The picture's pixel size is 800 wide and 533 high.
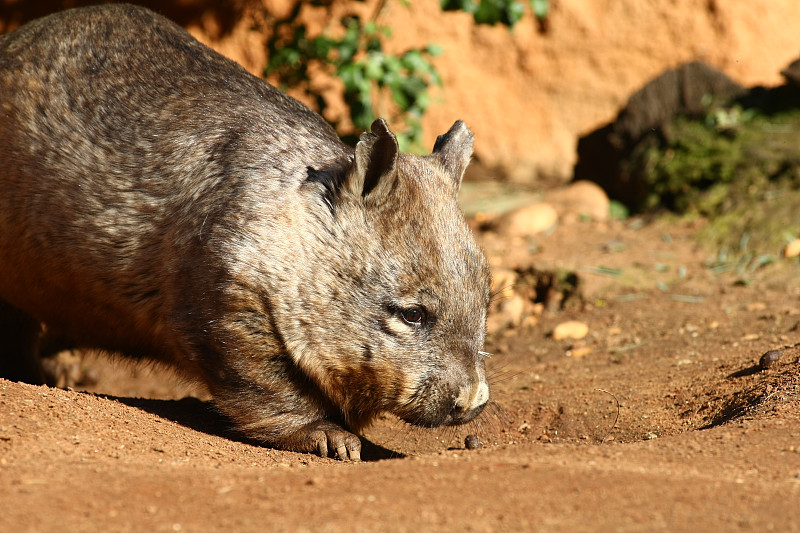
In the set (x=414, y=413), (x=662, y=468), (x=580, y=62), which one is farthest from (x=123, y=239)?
(x=580, y=62)

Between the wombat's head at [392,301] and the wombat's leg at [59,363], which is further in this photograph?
the wombat's leg at [59,363]

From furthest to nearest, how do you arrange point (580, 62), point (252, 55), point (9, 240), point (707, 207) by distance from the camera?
point (580, 62)
point (252, 55)
point (707, 207)
point (9, 240)

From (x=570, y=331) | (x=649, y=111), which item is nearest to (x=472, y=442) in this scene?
(x=570, y=331)

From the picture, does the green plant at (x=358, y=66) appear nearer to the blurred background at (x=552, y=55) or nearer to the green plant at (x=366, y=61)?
the green plant at (x=366, y=61)

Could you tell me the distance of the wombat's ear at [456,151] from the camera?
4.35 metres

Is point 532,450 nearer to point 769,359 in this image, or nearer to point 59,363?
point 769,359

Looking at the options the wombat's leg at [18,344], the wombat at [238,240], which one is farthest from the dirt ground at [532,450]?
the wombat's leg at [18,344]

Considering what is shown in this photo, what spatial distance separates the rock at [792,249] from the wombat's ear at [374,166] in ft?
11.9

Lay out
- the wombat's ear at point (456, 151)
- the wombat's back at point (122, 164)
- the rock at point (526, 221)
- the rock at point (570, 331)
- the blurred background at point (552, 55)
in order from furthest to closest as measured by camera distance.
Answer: the blurred background at point (552, 55) < the rock at point (526, 221) < the rock at point (570, 331) < the wombat's ear at point (456, 151) < the wombat's back at point (122, 164)

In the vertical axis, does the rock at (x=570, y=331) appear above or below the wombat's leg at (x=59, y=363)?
above

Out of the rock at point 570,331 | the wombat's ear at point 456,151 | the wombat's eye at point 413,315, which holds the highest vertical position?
the wombat's ear at point 456,151

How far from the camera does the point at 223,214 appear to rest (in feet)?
12.6

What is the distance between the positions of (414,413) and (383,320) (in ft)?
1.41

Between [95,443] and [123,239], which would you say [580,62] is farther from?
[95,443]
